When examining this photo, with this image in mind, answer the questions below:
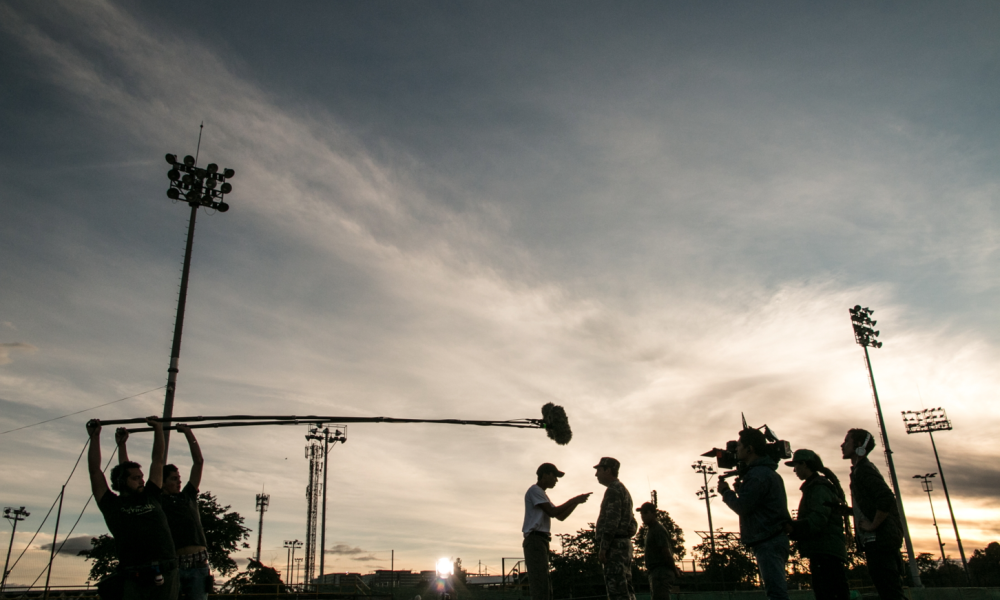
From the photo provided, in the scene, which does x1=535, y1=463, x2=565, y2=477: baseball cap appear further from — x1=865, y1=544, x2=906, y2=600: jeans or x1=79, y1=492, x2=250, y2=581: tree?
x1=79, y1=492, x2=250, y2=581: tree

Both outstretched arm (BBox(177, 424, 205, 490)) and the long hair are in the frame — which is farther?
outstretched arm (BBox(177, 424, 205, 490))

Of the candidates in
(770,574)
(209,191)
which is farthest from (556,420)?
(209,191)

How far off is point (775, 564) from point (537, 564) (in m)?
2.43

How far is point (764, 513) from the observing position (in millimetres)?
6016

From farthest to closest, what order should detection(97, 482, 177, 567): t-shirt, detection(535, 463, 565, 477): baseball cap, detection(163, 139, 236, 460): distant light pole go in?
1. detection(163, 139, 236, 460): distant light pole
2. detection(535, 463, 565, 477): baseball cap
3. detection(97, 482, 177, 567): t-shirt

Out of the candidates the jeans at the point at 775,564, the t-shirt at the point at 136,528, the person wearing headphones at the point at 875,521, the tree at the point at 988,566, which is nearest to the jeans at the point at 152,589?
the t-shirt at the point at 136,528

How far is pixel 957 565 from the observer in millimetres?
106438

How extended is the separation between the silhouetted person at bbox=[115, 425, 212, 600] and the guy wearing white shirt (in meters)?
3.45

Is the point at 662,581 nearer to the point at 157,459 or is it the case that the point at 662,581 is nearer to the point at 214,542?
the point at 157,459

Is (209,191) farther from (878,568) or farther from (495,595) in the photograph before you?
(495,595)

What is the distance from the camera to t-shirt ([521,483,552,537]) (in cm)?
675

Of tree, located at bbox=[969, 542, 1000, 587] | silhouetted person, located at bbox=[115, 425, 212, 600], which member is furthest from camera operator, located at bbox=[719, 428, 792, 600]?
tree, located at bbox=[969, 542, 1000, 587]

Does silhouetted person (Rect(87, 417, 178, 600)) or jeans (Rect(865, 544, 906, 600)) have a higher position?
silhouetted person (Rect(87, 417, 178, 600))

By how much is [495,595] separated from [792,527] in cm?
3067
